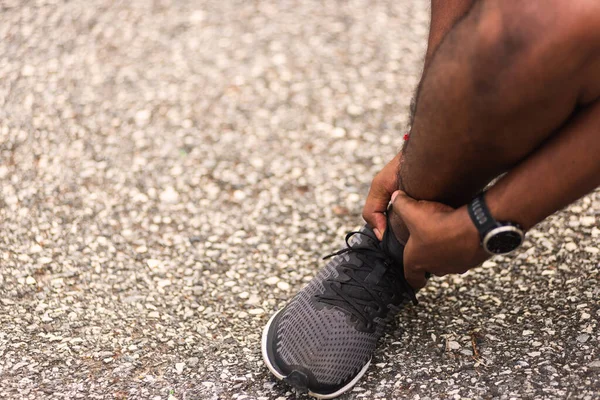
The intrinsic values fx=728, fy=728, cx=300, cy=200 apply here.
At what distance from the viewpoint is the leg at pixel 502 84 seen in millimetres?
1489

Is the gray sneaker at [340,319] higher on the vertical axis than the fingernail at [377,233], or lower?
lower

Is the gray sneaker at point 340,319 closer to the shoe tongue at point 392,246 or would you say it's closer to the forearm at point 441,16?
the shoe tongue at point 392,246

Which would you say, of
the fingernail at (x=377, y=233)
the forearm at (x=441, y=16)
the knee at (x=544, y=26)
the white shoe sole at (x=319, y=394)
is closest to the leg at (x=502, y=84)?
the knee at (x=544, y=26)

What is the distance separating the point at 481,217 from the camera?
1646 mm

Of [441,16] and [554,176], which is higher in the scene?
[441,16]

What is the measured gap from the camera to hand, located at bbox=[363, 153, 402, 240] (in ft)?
6.73

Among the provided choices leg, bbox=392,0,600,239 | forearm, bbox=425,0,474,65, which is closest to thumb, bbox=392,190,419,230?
leg, bbox=392,0,600,239

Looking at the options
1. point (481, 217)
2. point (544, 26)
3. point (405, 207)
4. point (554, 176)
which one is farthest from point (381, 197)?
point (544, 26)

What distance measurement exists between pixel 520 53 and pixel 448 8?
45 centimetres

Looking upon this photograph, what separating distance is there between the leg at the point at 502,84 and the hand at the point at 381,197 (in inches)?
12.2

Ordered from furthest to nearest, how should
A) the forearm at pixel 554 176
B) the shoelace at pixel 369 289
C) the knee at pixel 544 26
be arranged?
the shoelace at pixel 369 289
the forearm at pixel 554 176
the knee at pixel 544 26

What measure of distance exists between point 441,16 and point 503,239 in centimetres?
65

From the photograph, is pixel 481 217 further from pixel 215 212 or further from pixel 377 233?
pixel 215 212

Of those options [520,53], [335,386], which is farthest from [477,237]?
[335,386]
